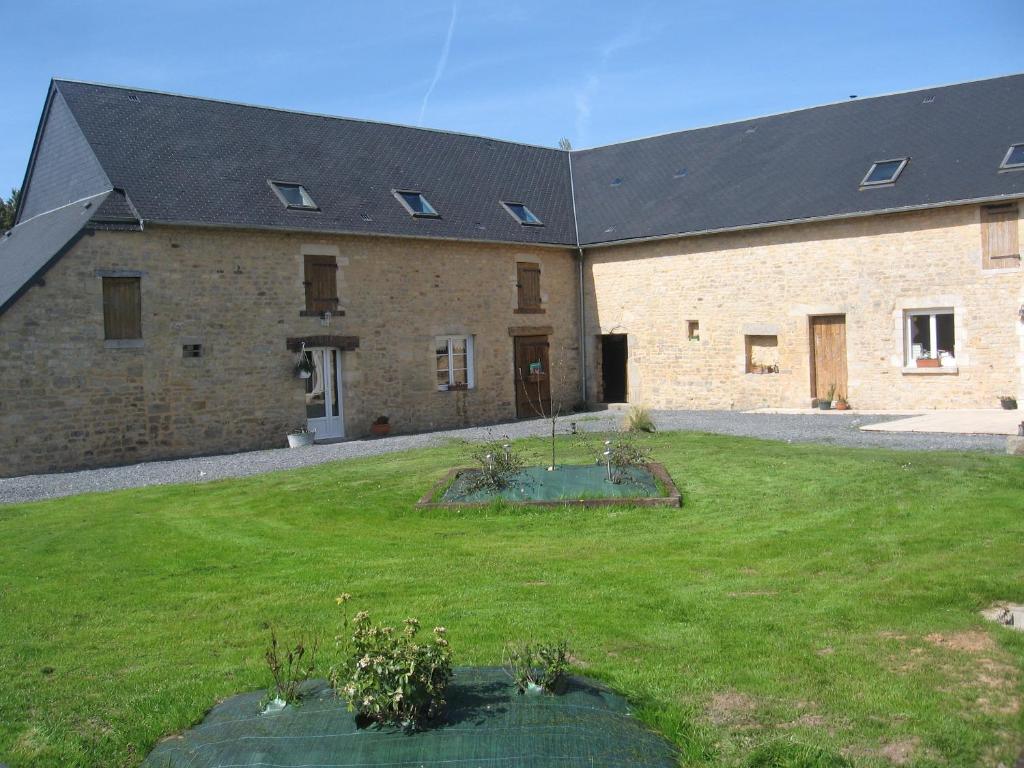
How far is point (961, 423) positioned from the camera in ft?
51.1

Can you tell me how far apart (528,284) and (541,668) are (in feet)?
60.6

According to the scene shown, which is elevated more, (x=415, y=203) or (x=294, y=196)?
(x=415, y=203)

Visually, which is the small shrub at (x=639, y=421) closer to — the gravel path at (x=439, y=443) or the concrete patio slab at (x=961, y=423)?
the gravel path at (x=439, y=443)

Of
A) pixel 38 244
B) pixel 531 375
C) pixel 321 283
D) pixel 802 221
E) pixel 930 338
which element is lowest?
pixel 531 375

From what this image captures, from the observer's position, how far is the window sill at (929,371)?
18109 millimetres

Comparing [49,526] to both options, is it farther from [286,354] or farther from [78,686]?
[286,354]

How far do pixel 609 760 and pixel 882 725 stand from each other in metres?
1.20

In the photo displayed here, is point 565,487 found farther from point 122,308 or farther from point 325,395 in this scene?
point 325,395

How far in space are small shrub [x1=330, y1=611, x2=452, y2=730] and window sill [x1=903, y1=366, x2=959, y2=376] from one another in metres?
16.3

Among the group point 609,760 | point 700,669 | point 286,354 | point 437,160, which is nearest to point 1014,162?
point 437,160

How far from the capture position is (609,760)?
3850 millimetres

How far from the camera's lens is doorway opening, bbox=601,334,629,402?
79.9ft

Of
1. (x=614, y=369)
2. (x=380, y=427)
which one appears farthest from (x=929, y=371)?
(x=380, y=427)

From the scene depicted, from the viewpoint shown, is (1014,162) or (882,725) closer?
(882,725)
